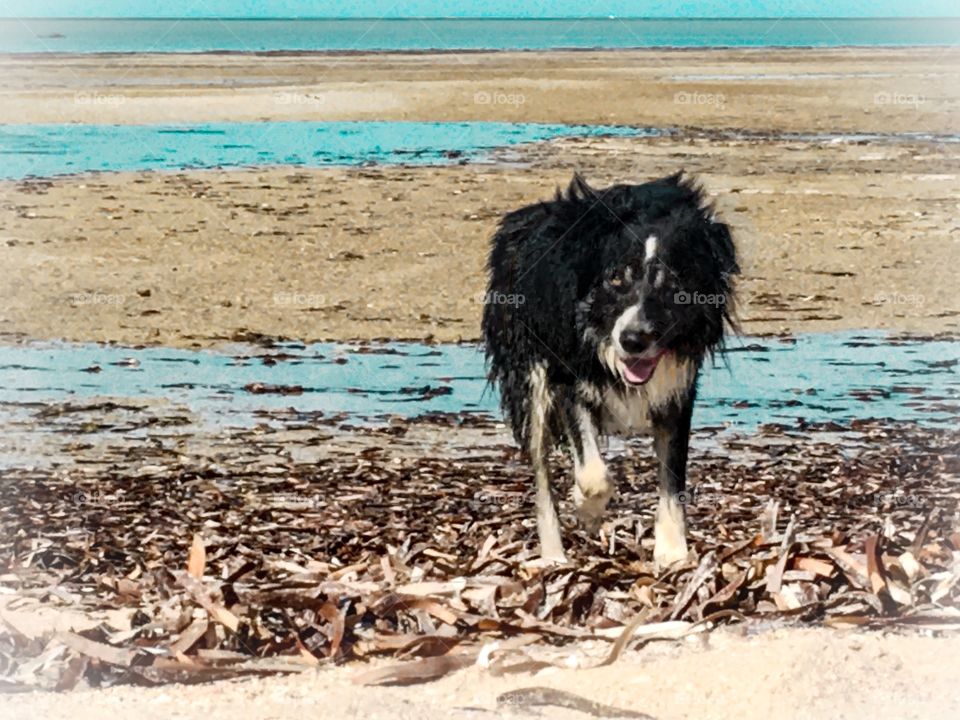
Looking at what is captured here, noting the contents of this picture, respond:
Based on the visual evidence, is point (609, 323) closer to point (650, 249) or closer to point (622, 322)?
point (622, 322)

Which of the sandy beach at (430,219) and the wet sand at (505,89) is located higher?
the wet sand at (505,89)

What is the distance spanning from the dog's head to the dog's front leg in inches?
11.0

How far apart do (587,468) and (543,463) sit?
42 cm

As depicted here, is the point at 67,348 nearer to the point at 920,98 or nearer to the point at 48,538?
the point at 48,538

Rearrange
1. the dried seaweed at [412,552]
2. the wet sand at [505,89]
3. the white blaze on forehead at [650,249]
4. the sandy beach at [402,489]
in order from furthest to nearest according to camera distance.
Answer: the wet sand at [505,89] < the white blaze on forehead at [650,249] < the dried seaweed at [412,552] < the sandy beach at [402,489]

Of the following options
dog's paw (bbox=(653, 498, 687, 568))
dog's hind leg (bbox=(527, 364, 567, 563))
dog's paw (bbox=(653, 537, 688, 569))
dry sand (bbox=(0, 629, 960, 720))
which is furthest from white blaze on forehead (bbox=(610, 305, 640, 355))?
dry sand (bbox=(0, 629, 960, 720))

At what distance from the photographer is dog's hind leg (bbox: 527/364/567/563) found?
23.1ft

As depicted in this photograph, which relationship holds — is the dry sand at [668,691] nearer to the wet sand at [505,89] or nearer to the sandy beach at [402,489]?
the sandy beach at [402,489]

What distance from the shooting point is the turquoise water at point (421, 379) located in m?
9.77

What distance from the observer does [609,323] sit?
6.62 m

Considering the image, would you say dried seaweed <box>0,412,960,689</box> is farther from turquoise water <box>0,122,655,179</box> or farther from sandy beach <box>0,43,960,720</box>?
turquoise water <box>0,122,655,179</box>

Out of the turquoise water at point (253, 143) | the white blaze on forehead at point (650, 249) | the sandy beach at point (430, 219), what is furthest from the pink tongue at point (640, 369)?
the turquoise water at point (253, 143)

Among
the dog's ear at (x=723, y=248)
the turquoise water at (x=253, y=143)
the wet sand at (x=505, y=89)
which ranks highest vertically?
the wet sand at (x=505, y=89)

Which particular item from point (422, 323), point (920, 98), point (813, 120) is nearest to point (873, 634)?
point (422, 323)
